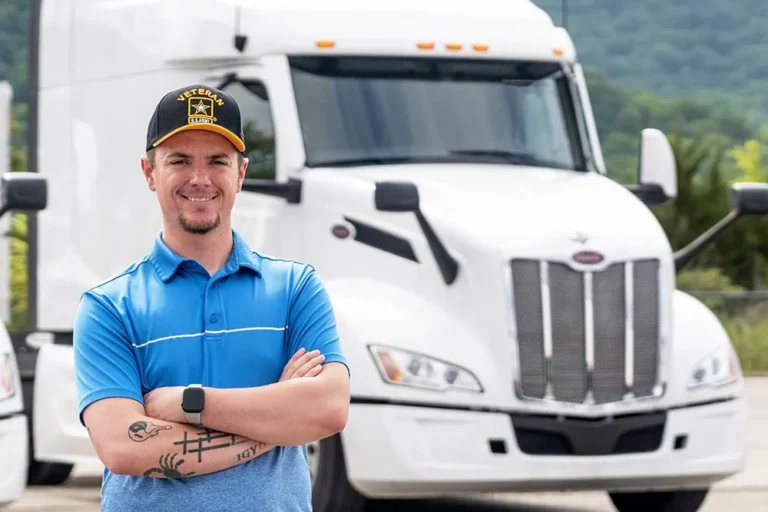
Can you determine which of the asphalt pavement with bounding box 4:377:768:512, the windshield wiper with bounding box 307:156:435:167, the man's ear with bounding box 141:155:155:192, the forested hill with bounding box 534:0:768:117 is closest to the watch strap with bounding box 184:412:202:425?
the man's ear with bounding box 141:155:155:192

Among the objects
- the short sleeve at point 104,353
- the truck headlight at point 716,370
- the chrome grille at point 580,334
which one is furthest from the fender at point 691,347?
the short sleeve at point 104,353

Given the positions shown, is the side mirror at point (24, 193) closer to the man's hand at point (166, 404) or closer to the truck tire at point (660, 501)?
the truck tire at point (660, 501)

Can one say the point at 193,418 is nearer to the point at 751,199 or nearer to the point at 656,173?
the point at 751,199

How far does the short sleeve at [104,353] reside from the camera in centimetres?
416

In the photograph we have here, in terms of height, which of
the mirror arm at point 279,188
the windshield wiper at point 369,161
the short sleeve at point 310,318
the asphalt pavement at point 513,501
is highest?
the short sleeve at point 310,318

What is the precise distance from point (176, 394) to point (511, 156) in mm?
7054

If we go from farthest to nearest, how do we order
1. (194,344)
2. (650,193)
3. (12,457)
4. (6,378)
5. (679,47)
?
(679,47), (650,193), (6,378), (12,457), (194,344)

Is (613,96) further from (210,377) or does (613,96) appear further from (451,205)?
(210,377)

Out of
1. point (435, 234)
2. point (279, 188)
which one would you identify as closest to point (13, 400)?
point (279, 188)

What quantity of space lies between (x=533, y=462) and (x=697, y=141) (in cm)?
2858

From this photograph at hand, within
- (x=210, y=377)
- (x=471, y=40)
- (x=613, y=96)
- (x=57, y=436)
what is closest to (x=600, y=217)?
(x=471, y=40)

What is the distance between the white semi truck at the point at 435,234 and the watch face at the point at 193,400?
493 centimetres

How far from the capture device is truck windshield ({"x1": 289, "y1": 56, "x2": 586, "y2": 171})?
10766 millimetres

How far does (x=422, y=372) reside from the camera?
979cm
